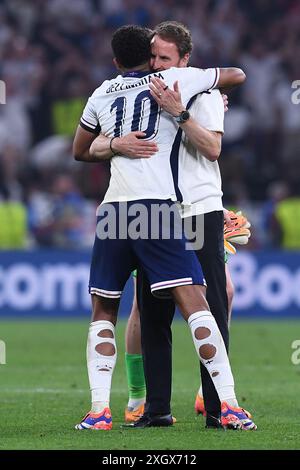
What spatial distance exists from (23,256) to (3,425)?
888cm

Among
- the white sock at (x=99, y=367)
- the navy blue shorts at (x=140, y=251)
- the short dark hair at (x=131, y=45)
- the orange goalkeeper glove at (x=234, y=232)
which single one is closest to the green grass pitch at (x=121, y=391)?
the white sock at (x=99, y=367)

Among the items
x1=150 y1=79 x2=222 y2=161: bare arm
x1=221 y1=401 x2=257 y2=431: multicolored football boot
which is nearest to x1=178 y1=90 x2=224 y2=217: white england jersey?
x1=150 y1=79 x2=222 y2=161: bare arm

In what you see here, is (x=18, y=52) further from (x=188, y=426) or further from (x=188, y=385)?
(x=188, y=426)

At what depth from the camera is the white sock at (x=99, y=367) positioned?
6.57m

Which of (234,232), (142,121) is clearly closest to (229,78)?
(142,121)

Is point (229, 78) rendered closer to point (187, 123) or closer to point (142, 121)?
point (187, 123)

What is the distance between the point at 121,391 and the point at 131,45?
11.1 feet

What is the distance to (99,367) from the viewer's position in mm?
6605

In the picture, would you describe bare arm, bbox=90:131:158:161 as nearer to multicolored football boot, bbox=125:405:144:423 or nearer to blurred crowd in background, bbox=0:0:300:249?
multicolored football boot, bbox=125:405:144:423

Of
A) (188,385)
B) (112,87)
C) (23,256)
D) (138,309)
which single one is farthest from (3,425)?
(23,256)

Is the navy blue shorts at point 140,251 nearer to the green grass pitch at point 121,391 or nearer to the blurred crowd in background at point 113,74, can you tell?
the green grass pitch at point 121,391

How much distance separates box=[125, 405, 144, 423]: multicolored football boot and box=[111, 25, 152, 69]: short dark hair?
2201 mm

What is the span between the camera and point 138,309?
7262 millimetres

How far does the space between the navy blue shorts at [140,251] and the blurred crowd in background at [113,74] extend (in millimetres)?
10314
